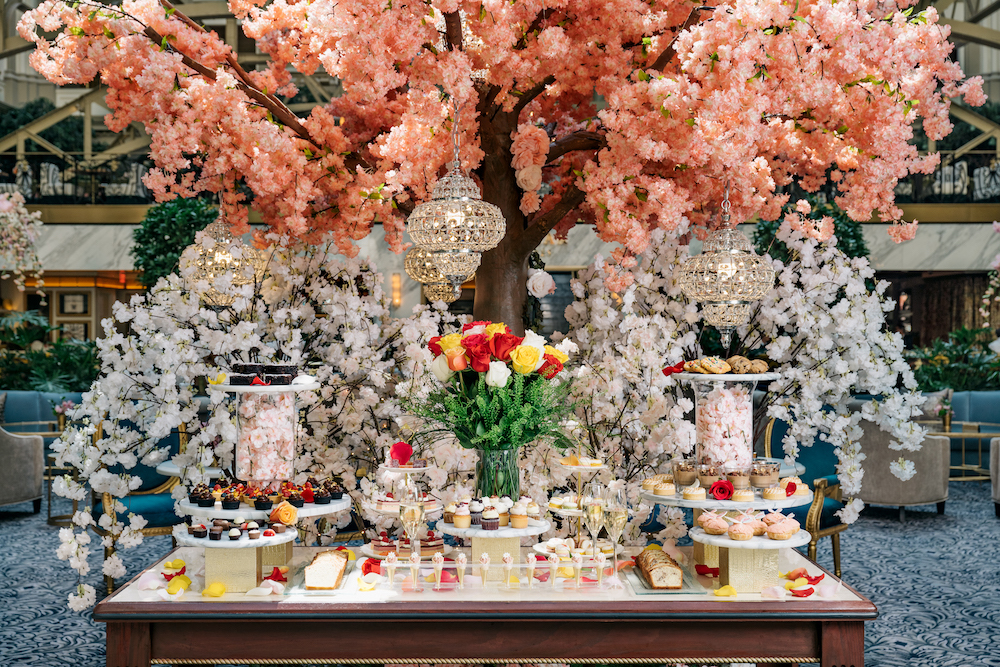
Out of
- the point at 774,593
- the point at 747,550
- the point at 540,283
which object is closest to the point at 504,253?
the point at 540,283

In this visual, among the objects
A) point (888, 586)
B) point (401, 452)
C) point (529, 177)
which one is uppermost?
point (529, 177)

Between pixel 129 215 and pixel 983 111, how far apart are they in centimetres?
1398

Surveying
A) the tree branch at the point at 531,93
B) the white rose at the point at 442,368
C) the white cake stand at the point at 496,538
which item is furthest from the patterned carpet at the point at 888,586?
the tree branch at the point at 531,93

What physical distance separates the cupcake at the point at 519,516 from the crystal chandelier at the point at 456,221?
1024mm

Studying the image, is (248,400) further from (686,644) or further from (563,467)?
(686,644)

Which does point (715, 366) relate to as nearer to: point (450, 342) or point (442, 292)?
point (450, 342)

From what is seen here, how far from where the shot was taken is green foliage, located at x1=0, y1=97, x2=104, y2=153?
1423 centimetres

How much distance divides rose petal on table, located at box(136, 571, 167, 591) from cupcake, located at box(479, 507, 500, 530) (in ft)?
2.88

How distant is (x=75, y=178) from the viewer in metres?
13.6

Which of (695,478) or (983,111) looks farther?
(983,111)

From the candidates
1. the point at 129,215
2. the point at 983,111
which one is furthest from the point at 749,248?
the point at 983,111

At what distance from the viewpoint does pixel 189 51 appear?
3.28 m

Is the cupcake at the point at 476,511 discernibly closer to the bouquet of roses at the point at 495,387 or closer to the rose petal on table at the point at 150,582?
the bouquet of roses at the point at 495,387

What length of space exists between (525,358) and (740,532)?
0.75 m
